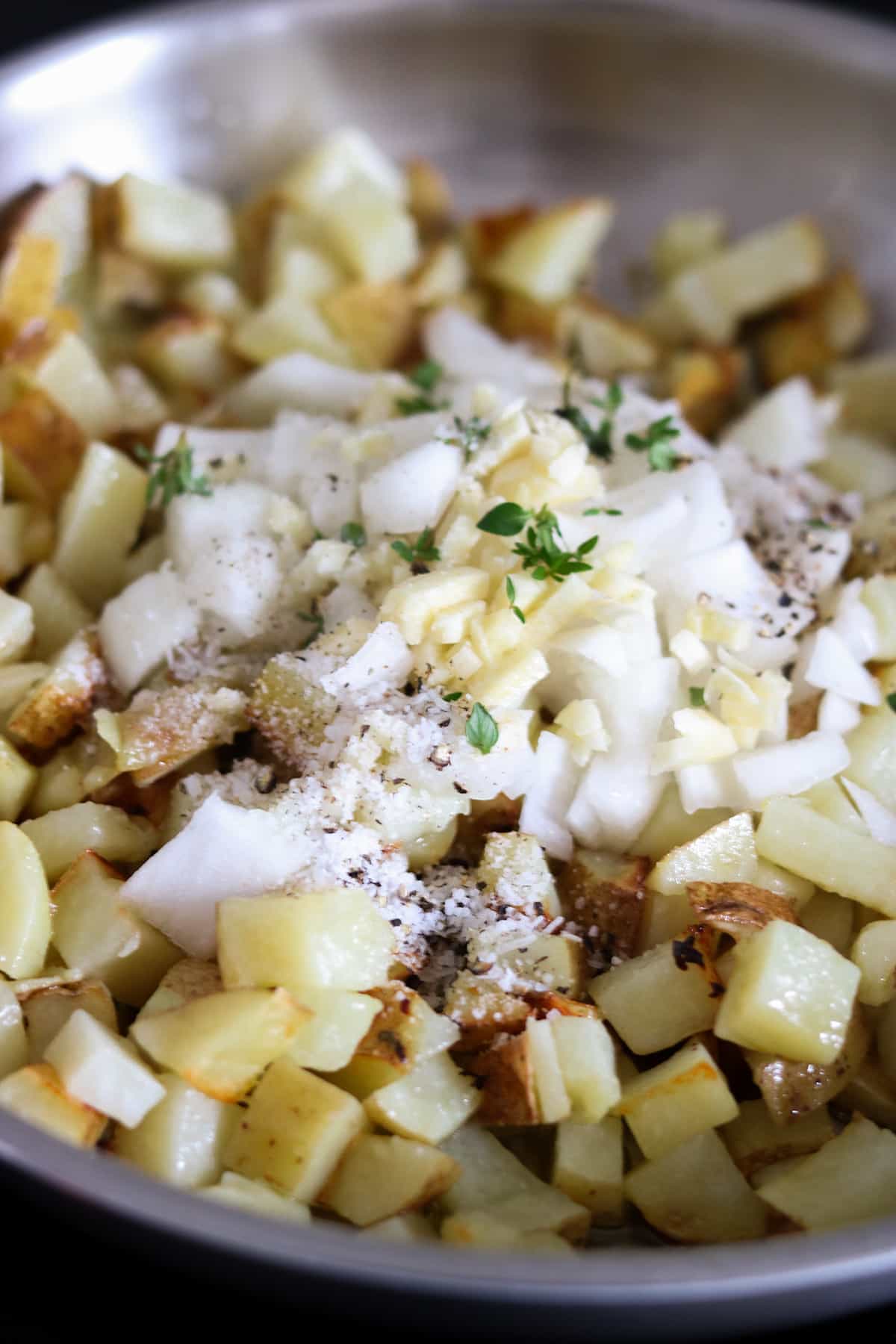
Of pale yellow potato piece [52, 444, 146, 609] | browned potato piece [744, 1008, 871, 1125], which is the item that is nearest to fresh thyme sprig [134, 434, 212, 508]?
pale yellow potato piece [52, 444, 146, 609]

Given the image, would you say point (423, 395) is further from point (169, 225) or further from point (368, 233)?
point (169, 225)

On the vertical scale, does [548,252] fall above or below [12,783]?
above

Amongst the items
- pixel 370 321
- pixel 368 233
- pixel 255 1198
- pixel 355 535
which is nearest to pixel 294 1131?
pixel 255 1198

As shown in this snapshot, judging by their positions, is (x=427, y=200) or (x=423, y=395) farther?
(x=427, y=200)

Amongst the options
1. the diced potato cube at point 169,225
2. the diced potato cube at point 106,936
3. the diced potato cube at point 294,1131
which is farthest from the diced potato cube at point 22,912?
the diced potato cube at point 169,225

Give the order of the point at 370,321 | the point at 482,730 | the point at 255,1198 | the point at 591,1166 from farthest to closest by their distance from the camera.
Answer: the point at 370,321, the point at 482,730, the point at 591,1166, the point at 255,1198

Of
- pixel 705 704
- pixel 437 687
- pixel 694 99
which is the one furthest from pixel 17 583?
pixel 694 99

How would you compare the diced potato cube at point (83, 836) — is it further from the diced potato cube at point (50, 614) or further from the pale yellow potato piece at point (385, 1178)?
the pale yellow potato piece at point (385, 1178)
